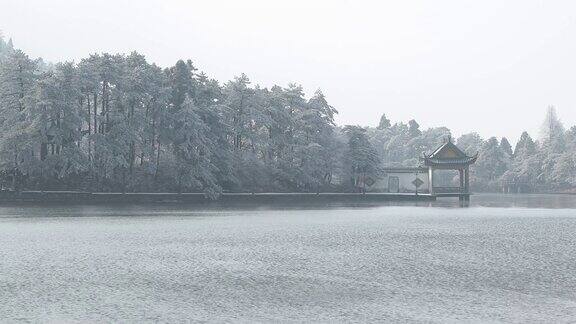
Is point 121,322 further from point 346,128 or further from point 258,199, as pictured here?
point 346,128

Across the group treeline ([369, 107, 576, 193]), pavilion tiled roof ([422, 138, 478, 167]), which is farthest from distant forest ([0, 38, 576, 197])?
treeline ([369, 107, 576, 193])

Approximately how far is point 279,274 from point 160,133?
48888mm

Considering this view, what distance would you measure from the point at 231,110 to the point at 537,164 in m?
92.1

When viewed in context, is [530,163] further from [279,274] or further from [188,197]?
[279,274]

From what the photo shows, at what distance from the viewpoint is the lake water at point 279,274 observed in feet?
50.1

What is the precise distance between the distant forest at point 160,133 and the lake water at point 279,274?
23042 millimetres

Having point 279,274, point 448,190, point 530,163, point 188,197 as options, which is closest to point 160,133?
point 188,197

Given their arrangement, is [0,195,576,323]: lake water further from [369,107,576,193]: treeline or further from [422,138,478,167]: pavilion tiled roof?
[369,107,576,193]: treeline

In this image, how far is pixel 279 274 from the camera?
68.5 feet

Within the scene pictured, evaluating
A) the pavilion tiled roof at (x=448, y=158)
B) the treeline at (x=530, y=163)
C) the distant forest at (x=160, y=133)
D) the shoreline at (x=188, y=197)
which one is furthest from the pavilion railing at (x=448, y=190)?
the treeline at (x=530, y=163)

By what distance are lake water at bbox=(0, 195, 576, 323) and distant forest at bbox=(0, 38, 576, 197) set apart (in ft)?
75.6

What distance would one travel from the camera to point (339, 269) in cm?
2211

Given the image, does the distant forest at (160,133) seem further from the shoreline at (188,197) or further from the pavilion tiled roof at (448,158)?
the pavilion tiled roof at (448,158)

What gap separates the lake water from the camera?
1528 centimetres
